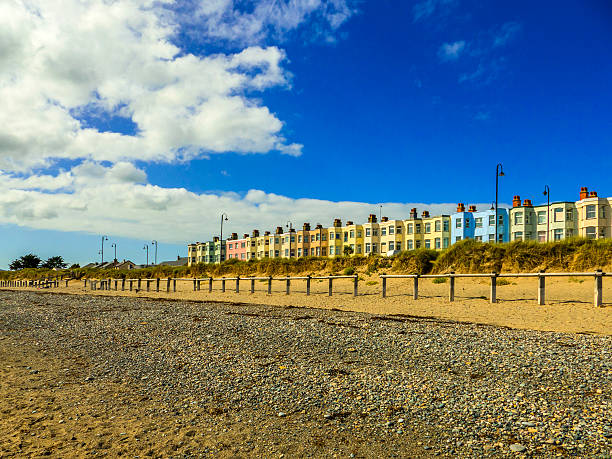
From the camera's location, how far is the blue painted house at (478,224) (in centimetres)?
6850

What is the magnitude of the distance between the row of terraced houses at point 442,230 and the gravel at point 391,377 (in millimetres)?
37227

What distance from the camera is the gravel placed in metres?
5.50

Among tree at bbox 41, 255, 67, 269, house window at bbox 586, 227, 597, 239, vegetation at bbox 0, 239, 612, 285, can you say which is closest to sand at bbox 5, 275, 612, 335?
vegetation at bbox 0, 239, 612, 285

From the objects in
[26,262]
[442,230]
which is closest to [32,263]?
[26,262]

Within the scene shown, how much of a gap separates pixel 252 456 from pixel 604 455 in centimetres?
400

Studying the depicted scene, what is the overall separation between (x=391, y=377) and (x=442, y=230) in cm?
7155

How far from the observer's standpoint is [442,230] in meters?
75.6

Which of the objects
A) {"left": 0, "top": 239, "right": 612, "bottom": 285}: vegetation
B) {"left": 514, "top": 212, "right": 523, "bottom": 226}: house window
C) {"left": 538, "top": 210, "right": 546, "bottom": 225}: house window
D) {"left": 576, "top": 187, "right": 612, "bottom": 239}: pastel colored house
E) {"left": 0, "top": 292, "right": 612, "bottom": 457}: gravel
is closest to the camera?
{"left": 0, "top": 292, "right": 612, "bottom": 457}: gravel

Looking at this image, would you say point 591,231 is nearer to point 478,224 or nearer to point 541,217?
point 541,217

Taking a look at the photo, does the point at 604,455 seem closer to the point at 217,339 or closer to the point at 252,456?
the point at 252,456

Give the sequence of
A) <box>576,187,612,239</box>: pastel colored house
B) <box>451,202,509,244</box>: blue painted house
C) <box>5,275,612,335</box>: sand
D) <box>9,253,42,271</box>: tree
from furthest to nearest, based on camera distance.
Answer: <box>9,253,42,271</box>: tree → <box>451,202,509,244</box>: blue painted house → <box>576,187,612,239</box>: pastel colored house → <box>5,275,612,335</box>: sand

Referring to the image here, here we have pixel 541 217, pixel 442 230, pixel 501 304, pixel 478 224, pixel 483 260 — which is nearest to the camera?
pixel 501 304

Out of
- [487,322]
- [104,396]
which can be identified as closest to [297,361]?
[104,396]

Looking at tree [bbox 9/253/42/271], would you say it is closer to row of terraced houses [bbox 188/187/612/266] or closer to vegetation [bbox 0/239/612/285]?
row of terraced houses [bbox 188/187/612/266]
